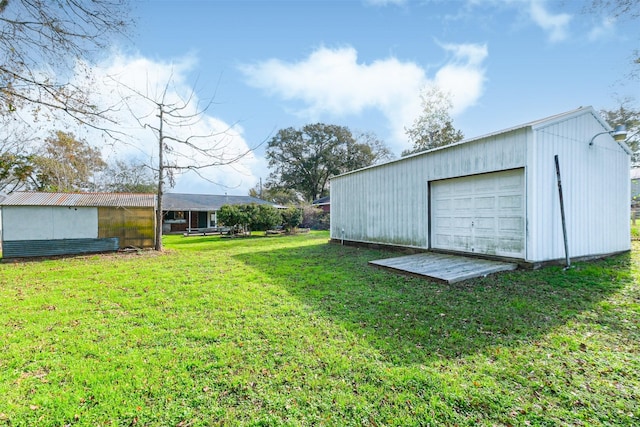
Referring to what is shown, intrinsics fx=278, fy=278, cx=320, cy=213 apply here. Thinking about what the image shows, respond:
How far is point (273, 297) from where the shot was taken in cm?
480

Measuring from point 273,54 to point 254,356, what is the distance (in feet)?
33.1

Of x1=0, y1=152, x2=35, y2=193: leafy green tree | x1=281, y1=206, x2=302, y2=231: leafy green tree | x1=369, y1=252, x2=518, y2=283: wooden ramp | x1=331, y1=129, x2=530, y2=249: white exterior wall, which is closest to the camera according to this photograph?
x1=369, y1=252, x2=518, y2=283: wooden ramp

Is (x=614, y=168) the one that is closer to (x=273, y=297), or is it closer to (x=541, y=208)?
(x=541, y=208)

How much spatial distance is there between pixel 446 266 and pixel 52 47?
349 inches

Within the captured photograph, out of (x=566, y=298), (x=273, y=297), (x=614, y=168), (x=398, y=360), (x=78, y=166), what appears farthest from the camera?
(x=78, y=166)

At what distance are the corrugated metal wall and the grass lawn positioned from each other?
6.10 m

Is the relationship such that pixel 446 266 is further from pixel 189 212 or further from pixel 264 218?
pixel 189 212

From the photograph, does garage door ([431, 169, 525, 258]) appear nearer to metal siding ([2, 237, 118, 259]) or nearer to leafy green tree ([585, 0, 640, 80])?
leafy green tree ([585, 0, 640, 80])

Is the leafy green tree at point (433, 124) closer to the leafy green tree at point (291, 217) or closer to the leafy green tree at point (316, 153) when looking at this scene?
the leafy green tree at point (316, 153)

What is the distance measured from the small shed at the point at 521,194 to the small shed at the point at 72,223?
1014cm

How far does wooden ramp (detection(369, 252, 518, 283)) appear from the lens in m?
5.48

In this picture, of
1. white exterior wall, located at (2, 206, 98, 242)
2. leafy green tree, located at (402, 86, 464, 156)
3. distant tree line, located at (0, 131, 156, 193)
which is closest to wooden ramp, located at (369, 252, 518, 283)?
white exterior wall, located at (2, 206, 98, 242)

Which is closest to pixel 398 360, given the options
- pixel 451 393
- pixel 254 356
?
pixel 451 393

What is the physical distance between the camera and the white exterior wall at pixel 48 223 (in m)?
9.73
